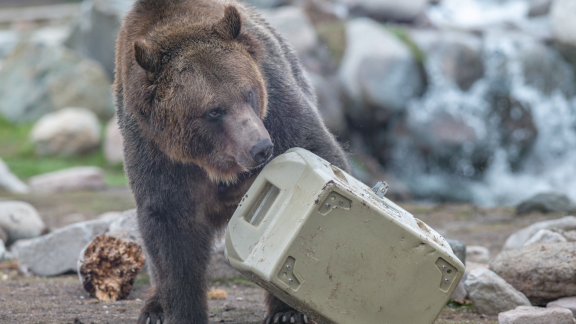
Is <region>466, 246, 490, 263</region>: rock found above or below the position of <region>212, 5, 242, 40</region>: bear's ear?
below

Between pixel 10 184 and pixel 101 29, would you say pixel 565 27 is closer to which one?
pixel 10 184

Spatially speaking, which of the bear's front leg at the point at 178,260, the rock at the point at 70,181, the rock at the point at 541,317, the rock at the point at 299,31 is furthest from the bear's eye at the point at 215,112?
the rock at the point at 299,31

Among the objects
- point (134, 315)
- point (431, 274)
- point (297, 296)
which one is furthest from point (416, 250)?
point (134, 315)

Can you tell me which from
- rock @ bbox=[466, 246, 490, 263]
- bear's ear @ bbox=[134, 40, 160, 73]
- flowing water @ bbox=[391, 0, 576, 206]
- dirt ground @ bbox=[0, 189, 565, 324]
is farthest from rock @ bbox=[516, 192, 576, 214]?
bear's ear @ bbox=[134, 40, 160, 73]

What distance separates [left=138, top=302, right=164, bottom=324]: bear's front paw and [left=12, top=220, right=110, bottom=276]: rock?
62.4 inches

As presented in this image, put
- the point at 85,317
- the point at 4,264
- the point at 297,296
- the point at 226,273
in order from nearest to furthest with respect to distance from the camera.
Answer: the point at 297,296, the point at 85,317, the point at 226,273, the point at 4,264

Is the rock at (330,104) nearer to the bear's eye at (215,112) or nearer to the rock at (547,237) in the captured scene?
the rock at (547,237)

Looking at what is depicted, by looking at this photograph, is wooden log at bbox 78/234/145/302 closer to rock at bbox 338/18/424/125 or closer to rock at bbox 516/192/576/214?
rock at bbox 516/192/576/214

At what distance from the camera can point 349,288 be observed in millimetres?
2596

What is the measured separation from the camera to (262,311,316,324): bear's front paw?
3.34 meters

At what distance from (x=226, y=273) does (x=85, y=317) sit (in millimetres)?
1588

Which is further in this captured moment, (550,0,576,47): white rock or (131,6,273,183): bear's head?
(550,0,576,47): white rock

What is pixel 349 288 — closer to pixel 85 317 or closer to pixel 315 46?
pixel 85 317

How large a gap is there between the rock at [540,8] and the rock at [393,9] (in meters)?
3.05
